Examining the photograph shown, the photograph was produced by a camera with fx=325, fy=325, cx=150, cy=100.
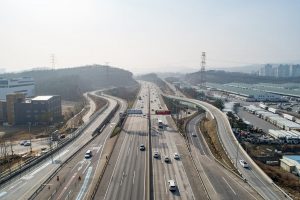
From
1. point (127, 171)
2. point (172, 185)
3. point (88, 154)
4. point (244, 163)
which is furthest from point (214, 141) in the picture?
point (172, 185)

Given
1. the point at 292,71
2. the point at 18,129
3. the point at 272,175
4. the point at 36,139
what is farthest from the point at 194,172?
the point at 292,71

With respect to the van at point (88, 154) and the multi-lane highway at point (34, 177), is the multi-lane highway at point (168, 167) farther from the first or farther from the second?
the multi-lane highway at point (34, 177)

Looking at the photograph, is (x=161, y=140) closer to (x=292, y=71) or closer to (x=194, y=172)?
(x=194, y=172)

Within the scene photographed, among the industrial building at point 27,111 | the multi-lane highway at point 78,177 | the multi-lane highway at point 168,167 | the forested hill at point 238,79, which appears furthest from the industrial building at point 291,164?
the forested hill at point 238,79

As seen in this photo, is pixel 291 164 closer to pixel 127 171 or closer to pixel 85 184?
pixel 127 171

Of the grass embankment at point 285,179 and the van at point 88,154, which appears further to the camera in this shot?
the van at point 88,154

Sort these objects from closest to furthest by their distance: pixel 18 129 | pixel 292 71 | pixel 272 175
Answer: pixel 272 175
pixel 18 129
pixel 292 71
